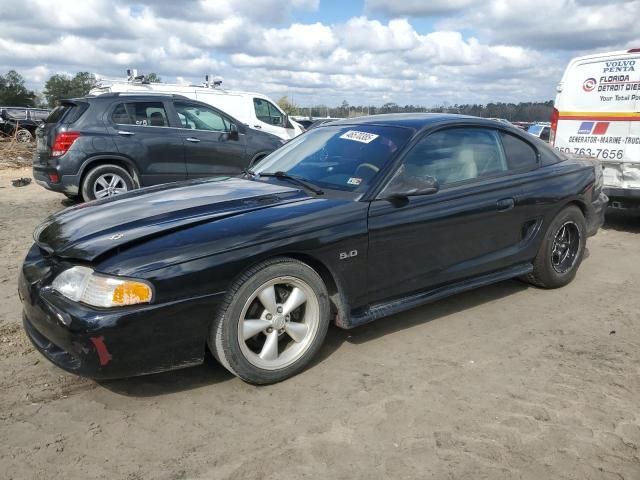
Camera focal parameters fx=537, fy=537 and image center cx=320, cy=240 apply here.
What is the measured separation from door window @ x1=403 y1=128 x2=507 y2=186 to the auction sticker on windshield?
34cm

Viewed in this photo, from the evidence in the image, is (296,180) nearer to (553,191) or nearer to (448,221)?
(448,221)

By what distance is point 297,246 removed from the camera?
3082mm

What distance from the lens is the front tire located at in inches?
114

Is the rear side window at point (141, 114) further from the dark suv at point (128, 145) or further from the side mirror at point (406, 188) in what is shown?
the side mirror at point (406, 188)

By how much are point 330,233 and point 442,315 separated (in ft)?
4.91

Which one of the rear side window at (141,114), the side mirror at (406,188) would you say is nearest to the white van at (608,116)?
the side mirror at (406,188)

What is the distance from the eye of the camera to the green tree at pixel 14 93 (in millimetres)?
66562

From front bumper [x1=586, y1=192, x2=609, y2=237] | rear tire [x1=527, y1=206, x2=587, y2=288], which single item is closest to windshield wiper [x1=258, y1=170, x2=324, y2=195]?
rear tire [x1=527, y1=206, x2=587, y2=288]

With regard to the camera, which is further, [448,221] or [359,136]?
[359,136]

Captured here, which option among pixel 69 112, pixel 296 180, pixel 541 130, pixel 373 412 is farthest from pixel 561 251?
pixel 541 130

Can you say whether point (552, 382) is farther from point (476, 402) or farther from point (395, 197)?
point (395, 197)

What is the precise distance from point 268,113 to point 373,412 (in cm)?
1054

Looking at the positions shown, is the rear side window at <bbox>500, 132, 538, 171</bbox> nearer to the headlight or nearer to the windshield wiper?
the windshield wiper

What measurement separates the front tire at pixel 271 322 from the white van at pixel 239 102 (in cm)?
919
